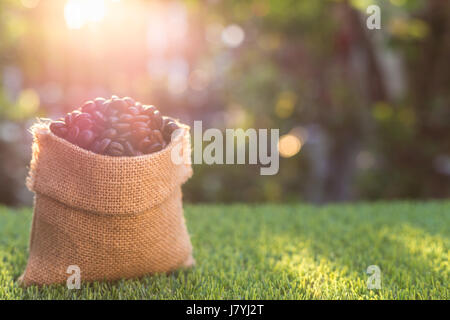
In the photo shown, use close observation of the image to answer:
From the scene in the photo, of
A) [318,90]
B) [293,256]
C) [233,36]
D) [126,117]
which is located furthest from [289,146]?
[126,117]

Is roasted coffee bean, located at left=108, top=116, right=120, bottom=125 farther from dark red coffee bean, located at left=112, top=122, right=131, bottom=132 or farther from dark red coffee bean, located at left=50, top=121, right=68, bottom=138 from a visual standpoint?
dark red coffee bean, located at left=50, top=121, right=68, bottom=138

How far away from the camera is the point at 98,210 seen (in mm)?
2336

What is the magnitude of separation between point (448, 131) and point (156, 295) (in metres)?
6.74

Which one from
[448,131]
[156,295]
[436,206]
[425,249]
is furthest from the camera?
[448,131]

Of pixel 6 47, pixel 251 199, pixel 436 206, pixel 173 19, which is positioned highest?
pixel 173 19

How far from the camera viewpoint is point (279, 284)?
8.18 feet

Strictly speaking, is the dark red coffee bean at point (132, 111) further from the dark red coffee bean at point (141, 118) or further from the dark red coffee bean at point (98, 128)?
the dark red coffee bean at point (98, 128)

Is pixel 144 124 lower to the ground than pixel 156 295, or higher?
higher

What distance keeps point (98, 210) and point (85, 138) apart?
36 cm

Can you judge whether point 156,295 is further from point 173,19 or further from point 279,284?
point 173,19

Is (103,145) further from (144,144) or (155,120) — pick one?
(155,120)

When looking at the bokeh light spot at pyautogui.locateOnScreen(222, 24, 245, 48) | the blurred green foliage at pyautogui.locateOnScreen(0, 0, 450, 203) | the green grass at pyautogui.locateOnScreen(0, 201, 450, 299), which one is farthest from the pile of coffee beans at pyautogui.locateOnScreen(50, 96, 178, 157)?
the bokeh light spot at pyautogui.locateOnScreen(222, 24, 245, 48)

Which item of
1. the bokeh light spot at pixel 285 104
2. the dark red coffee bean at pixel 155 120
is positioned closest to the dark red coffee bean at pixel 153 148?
the dark red coffee bean at pixel 155 120

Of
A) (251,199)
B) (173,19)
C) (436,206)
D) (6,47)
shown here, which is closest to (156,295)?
(436,206)
